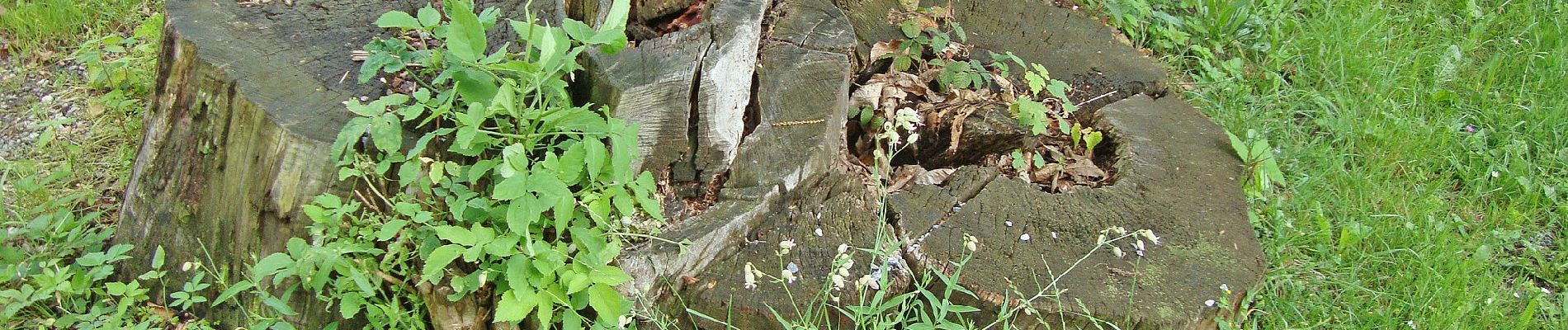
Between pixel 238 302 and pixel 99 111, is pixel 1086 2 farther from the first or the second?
pixel 99 111

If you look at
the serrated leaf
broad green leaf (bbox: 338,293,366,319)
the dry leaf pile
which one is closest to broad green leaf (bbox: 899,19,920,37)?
the dry leaf pile

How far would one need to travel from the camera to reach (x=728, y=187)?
2.24m

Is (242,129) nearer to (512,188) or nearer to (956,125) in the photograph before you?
(512,188)

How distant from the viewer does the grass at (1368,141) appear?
2.89m

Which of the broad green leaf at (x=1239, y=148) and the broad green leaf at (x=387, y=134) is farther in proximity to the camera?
the broad green leaf at (x=1239, y=148)

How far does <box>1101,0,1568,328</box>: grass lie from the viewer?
2.88 m

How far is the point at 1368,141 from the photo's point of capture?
346cm

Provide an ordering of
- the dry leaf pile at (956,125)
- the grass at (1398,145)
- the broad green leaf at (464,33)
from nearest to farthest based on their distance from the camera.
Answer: the broad green leaf at (464,33), the dry leaf pile at (956,125), the grass at (1398,145)

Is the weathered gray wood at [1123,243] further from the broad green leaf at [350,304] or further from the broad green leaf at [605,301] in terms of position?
the broad green leaf at [350,304]

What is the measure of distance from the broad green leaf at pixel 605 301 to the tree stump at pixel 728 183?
0.11 m

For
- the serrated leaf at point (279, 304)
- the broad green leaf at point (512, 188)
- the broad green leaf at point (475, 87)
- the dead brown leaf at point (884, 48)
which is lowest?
the serrated leaf at point (279, 304)

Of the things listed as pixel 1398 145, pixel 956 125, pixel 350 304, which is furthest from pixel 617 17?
pixel 1398 145

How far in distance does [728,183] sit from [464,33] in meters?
0.65

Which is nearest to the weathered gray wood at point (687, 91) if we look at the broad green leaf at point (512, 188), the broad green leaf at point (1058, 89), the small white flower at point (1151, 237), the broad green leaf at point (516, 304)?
the broad green leaf at point (512, 188)
